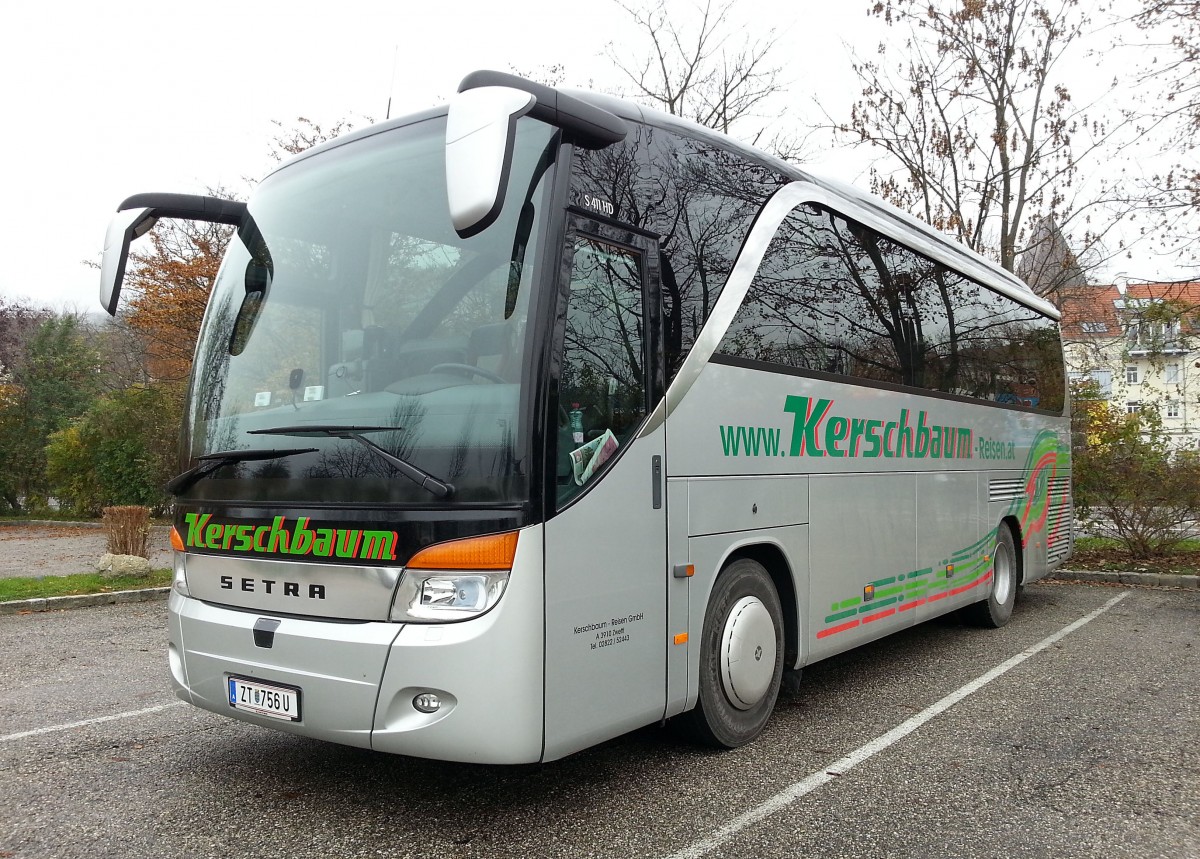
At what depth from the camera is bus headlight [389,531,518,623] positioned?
3.46 metres

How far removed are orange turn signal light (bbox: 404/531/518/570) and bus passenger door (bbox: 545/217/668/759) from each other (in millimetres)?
182

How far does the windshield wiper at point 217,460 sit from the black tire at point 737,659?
7.16 ft

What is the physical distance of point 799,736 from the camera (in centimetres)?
524

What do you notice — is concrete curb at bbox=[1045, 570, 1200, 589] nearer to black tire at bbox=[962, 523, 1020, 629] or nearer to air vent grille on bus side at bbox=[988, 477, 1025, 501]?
black tire at bbox=[962, 523, 1020, 629]

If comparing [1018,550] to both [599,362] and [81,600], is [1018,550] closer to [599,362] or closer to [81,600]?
[599,362]

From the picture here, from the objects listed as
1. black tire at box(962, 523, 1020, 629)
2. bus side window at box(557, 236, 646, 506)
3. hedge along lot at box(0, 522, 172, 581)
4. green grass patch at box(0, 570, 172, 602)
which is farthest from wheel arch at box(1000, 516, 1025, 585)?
hedge along lot at box(0, 522, 172, 581)

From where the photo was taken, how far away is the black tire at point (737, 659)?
4688mm

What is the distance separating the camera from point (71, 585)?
1123 centimetres

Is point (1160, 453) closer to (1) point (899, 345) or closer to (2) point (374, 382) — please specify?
(1) point (899, 345)

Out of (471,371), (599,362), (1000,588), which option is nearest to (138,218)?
(471,371)

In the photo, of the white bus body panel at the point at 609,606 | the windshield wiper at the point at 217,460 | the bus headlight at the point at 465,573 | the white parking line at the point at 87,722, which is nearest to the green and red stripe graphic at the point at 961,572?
the white bus body panel at the point at 609,606

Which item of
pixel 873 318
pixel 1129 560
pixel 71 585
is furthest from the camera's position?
pixel 1129 560

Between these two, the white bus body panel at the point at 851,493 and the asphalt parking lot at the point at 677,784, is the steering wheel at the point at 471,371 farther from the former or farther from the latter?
the asphalt parking lot at the point at 677,784

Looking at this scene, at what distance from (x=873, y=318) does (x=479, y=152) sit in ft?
13.2
